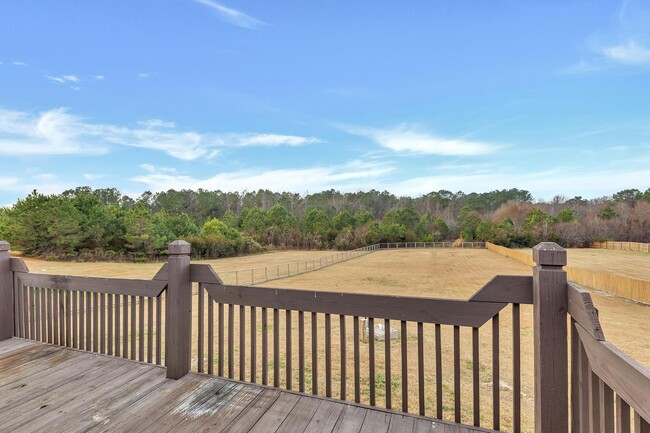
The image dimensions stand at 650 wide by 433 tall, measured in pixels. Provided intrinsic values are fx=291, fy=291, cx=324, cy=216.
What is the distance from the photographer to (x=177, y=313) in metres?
2.44

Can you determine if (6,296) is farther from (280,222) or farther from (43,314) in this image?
(280,222)

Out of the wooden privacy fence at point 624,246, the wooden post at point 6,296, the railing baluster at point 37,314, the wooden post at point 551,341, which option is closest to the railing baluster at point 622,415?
the wooden post at point 551,341

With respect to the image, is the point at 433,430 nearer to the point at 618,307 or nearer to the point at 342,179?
the point at 618,307

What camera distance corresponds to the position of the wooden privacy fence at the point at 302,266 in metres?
17.0

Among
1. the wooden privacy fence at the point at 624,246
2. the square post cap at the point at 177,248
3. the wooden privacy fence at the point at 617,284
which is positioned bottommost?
the wooden privacy fence at the point at 624,246

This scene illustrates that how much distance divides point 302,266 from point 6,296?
21.3 meters

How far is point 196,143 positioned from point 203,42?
59.4 feet

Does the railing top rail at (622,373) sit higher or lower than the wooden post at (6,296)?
higher

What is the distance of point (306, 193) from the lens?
71625mm

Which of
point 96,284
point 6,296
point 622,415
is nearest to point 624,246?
point 622,415

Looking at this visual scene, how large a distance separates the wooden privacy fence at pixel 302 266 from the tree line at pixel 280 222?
61.4 inches

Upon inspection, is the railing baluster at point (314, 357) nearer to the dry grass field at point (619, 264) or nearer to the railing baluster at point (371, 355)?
the railing baluster at point (371, 355)

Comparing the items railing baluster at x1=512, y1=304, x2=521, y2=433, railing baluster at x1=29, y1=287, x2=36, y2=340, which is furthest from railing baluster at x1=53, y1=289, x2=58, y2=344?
railing baluster at x1=512, y1=304, x2=521, y2=433

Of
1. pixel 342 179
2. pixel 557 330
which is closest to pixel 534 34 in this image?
pixel 557 330
